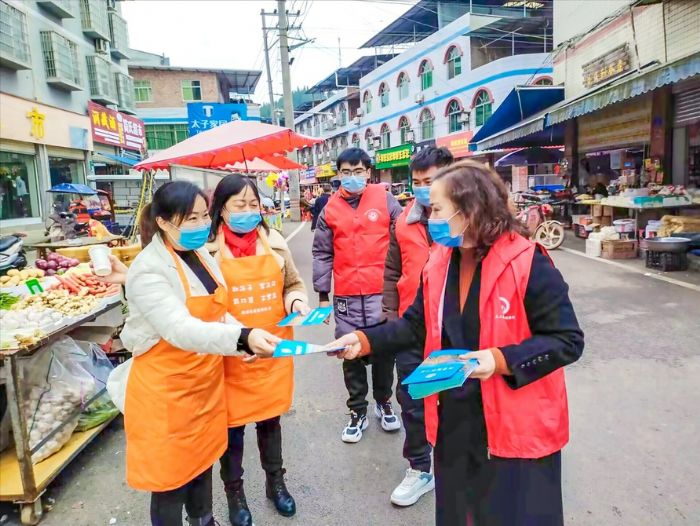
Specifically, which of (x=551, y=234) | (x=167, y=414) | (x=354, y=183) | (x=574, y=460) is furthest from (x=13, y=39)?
(x=574, y=460)

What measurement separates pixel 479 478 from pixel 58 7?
18638mm

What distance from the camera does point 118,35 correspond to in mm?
21672

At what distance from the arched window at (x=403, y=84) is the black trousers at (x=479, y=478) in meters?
30.8

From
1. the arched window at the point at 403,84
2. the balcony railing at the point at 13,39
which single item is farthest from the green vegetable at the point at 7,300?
the arched window at the point at 403,84

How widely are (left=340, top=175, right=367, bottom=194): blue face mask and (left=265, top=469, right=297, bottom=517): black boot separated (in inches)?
69.5

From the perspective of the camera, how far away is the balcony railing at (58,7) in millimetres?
15016

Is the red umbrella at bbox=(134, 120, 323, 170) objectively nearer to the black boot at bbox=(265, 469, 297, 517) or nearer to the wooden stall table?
the wooden stall table

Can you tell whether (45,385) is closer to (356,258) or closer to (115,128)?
(356,258)

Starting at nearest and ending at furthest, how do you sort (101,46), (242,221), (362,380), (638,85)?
(242,221) < (362,380) < (638,85) < (101,46)

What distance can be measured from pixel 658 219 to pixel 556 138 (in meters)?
7.33

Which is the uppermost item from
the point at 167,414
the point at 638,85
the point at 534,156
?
the point at 638,85

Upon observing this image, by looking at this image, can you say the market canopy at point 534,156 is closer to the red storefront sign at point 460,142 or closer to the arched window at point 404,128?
the red storefront sign at point 460,142

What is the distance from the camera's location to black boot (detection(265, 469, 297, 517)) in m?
2.61

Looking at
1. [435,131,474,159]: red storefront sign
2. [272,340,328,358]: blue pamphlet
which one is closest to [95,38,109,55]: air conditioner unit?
[435,131,474,159]: red storefront sign
